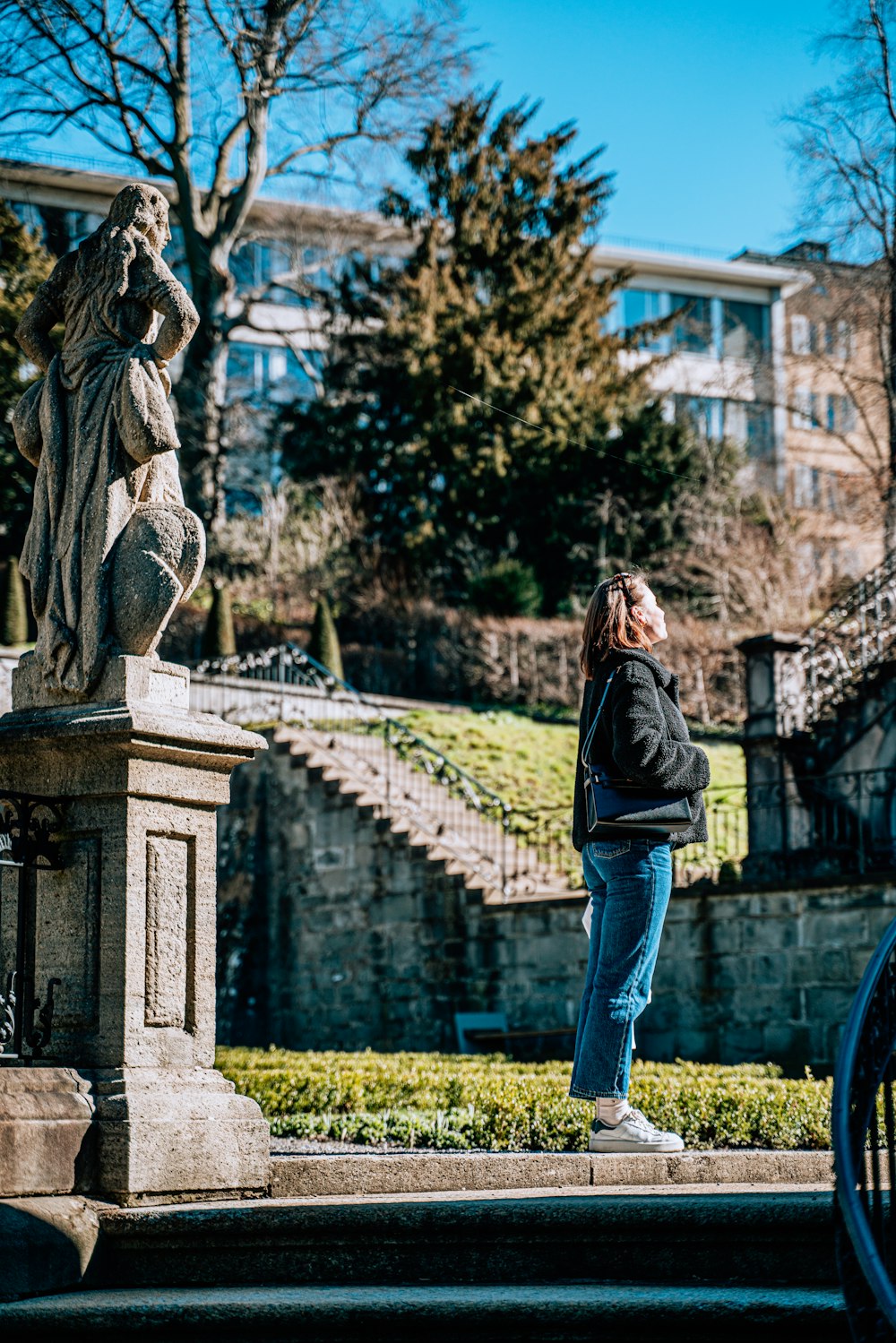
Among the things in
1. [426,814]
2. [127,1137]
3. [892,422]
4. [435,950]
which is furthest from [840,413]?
[127,1137]

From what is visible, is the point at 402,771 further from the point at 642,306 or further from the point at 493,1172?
the point at 642,306

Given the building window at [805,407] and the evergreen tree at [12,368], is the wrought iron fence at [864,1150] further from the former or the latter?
the evergreen tree at [12,368]

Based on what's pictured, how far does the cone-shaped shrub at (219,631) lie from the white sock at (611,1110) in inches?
875

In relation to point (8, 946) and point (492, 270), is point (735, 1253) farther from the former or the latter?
point (492, 270)

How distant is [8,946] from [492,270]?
28670 millimetres

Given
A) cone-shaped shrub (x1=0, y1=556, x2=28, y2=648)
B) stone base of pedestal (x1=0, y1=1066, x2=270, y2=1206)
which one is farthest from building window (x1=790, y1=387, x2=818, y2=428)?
stone base of pedestal (x1=0, y1=1066, x2=270, y2=1206)

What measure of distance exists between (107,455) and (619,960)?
2.53 metres

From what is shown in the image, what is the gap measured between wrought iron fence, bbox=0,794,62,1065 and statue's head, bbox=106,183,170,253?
2162 mm

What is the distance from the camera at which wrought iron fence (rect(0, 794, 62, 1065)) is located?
18.5 ft

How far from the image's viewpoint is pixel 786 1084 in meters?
9.55

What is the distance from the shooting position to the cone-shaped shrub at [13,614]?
27.0 meters

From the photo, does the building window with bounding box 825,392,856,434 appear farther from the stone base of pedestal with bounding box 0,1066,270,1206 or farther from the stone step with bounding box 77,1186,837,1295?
the stone step with bounding box 77,1186,837,1295

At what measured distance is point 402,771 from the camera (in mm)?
21703

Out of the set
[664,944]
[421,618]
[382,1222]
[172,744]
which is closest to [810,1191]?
[382,1222]
